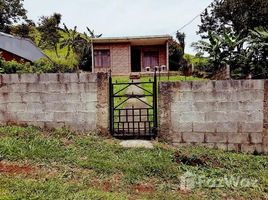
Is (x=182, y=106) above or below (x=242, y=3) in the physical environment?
below

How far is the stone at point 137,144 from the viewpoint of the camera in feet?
22.7

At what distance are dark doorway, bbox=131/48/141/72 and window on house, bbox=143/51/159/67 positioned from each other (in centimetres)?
61

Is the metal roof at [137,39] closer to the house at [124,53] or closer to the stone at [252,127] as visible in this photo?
the house at [124,53]

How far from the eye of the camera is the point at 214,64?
18859mm

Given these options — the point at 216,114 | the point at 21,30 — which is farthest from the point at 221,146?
the point at 21,30

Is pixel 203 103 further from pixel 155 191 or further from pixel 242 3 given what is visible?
pixel 242 3

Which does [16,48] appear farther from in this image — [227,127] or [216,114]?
[227,127]

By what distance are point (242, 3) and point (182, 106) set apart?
71.5ft

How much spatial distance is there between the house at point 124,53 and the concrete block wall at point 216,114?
53.4 ft

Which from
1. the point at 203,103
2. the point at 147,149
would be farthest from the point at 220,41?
the point at 147,149

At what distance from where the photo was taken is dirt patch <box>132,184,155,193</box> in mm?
4922

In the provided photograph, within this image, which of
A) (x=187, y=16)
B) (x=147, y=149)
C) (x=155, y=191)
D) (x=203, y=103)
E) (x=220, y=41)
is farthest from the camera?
(x=187, y=16)

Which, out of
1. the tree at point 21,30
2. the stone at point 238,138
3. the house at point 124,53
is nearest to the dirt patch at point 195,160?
the stone at point 238,138

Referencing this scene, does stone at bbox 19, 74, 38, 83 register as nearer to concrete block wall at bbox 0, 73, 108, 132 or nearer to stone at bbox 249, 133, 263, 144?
concrete block wall at bbox 0, 73, 108, 132
